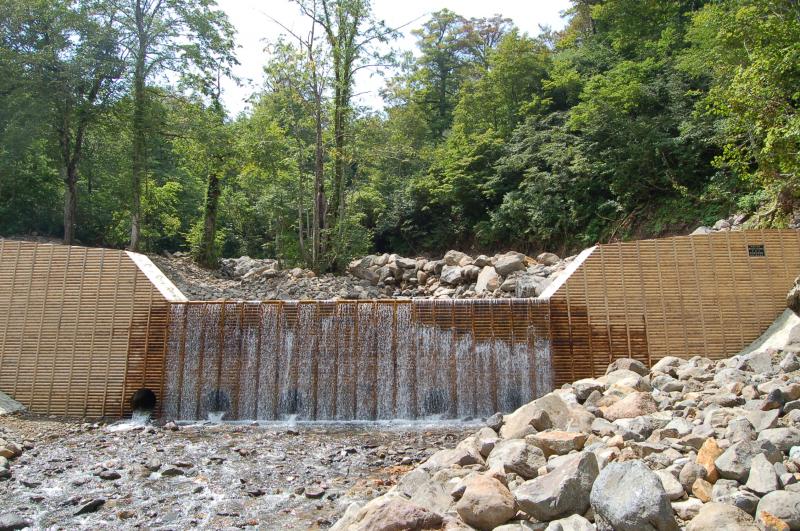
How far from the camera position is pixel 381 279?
18.1m

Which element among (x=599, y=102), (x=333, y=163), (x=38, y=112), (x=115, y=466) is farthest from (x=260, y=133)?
(x=115, y=466)

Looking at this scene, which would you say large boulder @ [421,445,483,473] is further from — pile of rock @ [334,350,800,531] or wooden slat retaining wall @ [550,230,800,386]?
wooden slat retaining wall @ [550,230,800,386]

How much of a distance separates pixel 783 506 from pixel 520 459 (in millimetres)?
2018

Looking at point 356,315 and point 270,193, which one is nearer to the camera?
point 356,315

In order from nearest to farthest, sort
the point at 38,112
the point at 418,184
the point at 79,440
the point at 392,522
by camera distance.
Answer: the point at 392,522, the point at 79,440, the point at 38,112, the point at 418,184

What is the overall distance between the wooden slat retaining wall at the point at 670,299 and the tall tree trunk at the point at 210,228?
13241 mm

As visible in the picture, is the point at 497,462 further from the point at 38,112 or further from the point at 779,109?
the point at 38,112

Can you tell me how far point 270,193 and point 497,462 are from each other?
18.3 m

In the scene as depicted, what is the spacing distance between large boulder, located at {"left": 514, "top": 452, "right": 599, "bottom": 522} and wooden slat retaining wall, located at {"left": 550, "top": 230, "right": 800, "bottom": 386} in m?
5.78

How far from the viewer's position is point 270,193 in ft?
71.5

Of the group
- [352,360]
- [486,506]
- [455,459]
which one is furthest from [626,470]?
[352,360]

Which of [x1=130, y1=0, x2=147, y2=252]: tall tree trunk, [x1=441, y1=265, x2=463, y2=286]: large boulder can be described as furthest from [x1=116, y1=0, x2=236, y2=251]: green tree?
[x1=441, y1=265, x2=463, y2=286]: large boulder

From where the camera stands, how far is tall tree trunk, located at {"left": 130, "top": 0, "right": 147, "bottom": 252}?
55.5ft

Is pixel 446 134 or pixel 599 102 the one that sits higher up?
pixel 446 134
